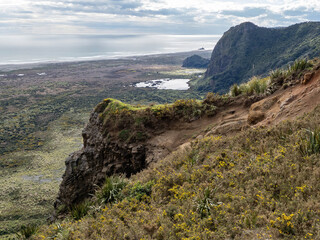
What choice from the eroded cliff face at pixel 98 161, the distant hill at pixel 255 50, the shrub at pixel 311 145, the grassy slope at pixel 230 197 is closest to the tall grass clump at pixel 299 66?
the grassy slope at pixel 230 197

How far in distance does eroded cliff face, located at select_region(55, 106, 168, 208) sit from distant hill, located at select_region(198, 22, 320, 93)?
7091 cm

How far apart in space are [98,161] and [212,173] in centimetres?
884

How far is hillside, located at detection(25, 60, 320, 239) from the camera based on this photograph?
527cm

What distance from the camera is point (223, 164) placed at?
7.55 m

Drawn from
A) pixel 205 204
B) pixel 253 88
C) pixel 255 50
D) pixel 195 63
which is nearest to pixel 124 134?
pixel 253 88

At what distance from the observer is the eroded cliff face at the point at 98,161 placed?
13.2 metres

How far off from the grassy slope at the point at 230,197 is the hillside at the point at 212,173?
24mm

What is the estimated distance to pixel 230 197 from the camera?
20.0 ft

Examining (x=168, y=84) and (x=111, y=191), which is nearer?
(x=111, y=191)

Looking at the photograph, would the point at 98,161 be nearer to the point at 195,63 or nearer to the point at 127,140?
the point at 127,140

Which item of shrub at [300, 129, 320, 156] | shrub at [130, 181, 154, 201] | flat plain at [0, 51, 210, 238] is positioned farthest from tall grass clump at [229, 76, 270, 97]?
flat plain at [0, 51, 210, 238]

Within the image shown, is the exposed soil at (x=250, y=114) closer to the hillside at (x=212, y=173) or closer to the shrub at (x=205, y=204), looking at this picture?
the hillside at (x=212, y=173)

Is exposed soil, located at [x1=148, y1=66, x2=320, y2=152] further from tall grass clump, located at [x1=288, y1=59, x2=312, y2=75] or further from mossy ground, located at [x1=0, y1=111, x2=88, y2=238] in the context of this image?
mossy ground, located at [x1=0, y1=111, x2=88, y2=238]

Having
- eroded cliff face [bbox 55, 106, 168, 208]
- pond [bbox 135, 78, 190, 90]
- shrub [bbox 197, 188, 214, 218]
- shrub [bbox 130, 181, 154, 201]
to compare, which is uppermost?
shrub [bbox 197, 188, 214, 218]
